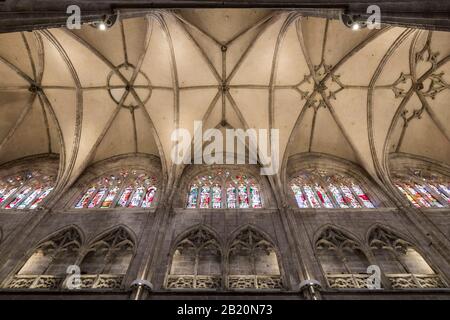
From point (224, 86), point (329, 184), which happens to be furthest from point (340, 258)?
point (224, 86)

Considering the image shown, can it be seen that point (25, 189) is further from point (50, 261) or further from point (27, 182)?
point (50, 261)

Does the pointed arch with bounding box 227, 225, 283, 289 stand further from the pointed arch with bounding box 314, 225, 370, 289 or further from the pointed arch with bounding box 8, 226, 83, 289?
the pointed arch with bounding box 8, 226, 83, 289

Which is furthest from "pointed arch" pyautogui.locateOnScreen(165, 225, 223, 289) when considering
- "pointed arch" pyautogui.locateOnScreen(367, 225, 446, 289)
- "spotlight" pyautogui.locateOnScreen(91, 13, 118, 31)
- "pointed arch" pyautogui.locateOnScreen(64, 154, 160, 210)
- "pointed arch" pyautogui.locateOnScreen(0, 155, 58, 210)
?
"spotlight" pyautogui.locateOnScreen(91, 13, 118, 31)

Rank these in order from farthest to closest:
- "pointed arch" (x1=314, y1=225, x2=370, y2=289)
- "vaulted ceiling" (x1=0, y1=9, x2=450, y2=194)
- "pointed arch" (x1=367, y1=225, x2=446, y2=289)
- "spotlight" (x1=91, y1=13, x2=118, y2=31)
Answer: "vaulted ceiling" (x1=0, y1=9, x2=450, y2=194)
"pointed arch" (x1=314, y1=225, x2=370, y2=289)
"pointed arch" (x1=367, y1=225, x2=446, y2=289)
"spotlight" (x1=91, y1=13, x2=118, y2=31)

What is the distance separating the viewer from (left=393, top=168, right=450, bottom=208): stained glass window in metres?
11.7

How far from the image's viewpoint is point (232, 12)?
494 inches

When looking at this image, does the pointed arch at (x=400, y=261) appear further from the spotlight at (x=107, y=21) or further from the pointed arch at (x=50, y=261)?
the spotlight at (x=107, y=21)

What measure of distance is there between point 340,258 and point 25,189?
1208cm

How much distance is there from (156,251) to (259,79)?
8.80 metres

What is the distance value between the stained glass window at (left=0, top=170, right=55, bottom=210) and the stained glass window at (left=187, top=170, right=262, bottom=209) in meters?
5.72

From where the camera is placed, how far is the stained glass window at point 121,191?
11961 mm

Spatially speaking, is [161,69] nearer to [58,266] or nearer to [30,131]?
[30,131]

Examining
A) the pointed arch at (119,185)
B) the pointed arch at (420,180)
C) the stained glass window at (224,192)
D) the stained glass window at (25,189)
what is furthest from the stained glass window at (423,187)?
the stained glass window at (25,189)
